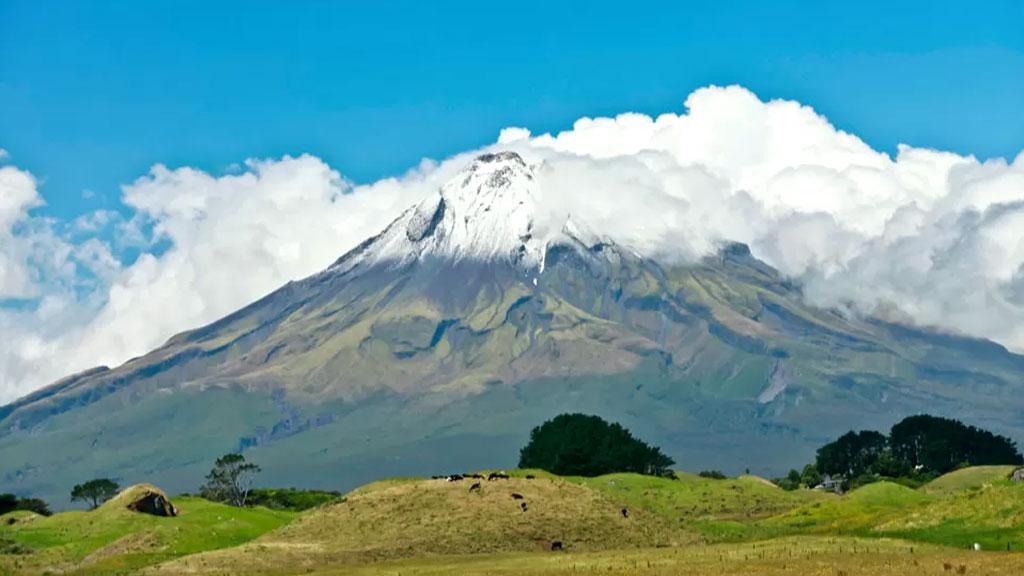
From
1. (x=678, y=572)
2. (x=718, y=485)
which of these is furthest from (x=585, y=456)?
(x=678, y=572)

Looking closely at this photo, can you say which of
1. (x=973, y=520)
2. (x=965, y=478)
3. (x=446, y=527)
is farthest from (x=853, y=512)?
(x=965, y=478)

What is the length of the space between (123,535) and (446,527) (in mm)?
35008

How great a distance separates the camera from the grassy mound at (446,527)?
86.1m

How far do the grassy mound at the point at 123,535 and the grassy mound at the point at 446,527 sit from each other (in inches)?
320

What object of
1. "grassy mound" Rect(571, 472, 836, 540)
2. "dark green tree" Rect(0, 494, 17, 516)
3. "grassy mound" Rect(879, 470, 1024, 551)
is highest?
"dark green tree" Rect(0, 494, 17, 516)

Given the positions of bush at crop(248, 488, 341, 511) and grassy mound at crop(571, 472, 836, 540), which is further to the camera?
bush at crop(248, 488, 341, 511)

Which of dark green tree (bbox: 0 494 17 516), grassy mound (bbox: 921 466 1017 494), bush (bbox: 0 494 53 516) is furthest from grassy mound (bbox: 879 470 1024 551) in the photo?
dark green tree (bbox: 0 494 17 516)

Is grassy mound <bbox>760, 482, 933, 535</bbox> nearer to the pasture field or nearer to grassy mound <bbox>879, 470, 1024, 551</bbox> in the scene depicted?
the pasture field

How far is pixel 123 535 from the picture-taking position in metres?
111

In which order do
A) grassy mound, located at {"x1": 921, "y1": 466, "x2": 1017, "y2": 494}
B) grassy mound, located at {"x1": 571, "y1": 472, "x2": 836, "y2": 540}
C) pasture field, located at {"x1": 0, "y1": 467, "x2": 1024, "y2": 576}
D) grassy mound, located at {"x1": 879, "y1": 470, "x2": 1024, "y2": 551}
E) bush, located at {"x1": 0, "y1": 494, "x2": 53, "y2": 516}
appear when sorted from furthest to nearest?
→ bush, located at {"x1": 0, "y1": 494, "x2": 53, "y2": 516} < grassy mound, located at {"x1": 921, "y1": 466, "x2": 1017, "y2": 494} < grassy mound, located at {"x1": 571, "y1": 472, "x2": 836, "y2": 540} < grassy mound, located at {"x1": 879, "y1": 470, "x2": 1024, "y2": 551} < pasture field, located at {"x1": 0, "y1": 467, "x2": 1024, "y2": 576}

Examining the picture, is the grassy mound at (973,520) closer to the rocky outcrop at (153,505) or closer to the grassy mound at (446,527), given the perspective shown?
the grassy mound at (446,527)

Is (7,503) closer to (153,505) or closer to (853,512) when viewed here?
(153,505)

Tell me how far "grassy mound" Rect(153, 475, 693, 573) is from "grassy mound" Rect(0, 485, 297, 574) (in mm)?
8131

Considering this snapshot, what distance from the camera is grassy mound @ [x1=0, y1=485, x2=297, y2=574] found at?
9424 cm
